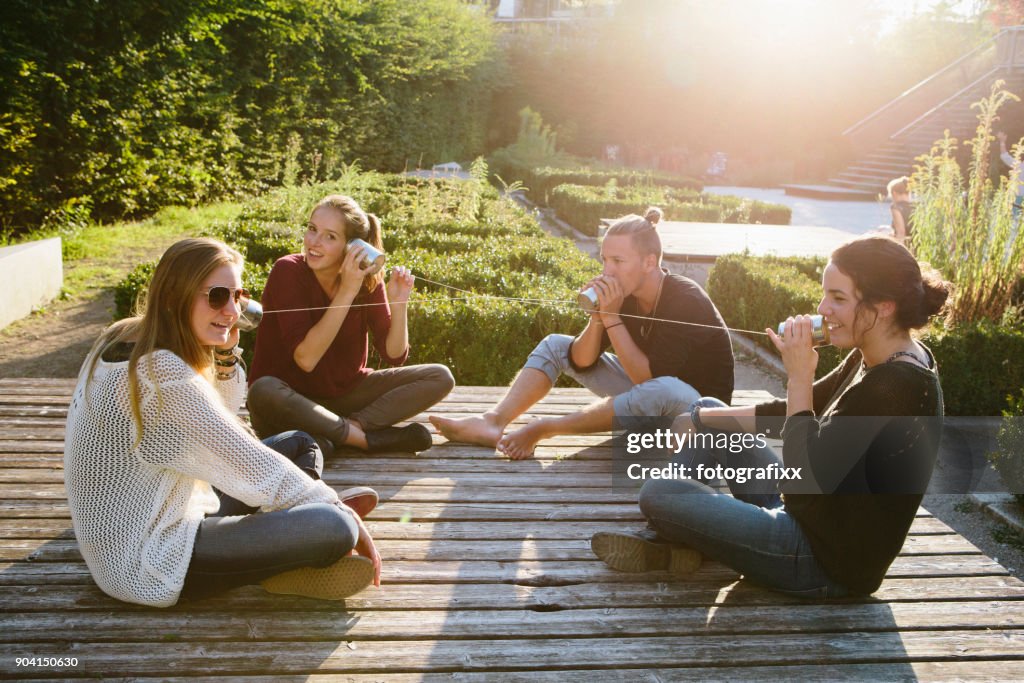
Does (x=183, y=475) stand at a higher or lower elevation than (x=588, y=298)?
lower

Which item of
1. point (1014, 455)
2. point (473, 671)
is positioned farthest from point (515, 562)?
point (1014, 455)

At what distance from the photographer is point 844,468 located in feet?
8.42

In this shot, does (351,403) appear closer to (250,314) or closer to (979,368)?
(250,314)

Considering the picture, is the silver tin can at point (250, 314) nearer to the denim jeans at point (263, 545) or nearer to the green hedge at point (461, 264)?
the denim jeans at point (263, 545)

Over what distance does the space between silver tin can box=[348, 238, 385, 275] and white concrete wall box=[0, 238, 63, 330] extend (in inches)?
201

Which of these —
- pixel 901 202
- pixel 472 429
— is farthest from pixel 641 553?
pixel 901 202

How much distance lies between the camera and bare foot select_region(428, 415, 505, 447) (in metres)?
4.29

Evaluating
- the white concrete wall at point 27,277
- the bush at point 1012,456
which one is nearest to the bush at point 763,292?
the bush at point 1012,456

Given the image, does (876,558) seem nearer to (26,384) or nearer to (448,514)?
(448,514)

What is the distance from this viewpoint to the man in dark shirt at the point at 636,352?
13.4 ft

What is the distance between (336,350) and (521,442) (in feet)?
3.26

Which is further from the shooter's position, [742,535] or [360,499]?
[360,499]

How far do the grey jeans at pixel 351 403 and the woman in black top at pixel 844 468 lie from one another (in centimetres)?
153

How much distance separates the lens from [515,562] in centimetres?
309
